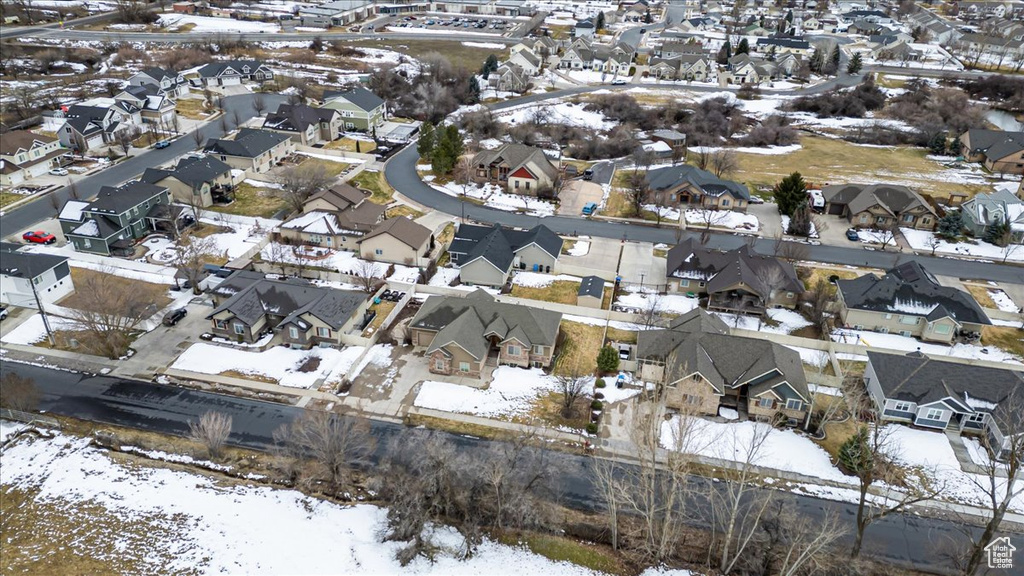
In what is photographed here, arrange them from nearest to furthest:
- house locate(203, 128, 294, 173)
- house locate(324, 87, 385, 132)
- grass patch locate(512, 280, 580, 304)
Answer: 1. grass patch locate(512, 280, 580, 304)
2. house locate(203, 128, 294, 173)
3. house locate(324, 87, 385, 132)

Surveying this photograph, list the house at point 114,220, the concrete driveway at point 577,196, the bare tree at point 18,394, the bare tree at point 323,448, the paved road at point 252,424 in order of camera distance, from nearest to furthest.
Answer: the paved road at point 252,424, the bare tree at point 323,448, the bare tree at point 18,394, the house at point 114,220, the concrete driveway at point 577,196

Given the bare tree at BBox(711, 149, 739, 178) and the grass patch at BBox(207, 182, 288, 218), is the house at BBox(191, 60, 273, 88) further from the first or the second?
the bare tree at BBox(711, 149, 739, 178)

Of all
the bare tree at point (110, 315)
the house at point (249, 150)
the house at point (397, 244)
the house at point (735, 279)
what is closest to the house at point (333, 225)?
the house at point (397, 244)

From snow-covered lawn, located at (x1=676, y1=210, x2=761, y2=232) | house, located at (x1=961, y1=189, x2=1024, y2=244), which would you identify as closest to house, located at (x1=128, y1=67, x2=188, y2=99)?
snow-covered lawn, located at (x1=676, y1=210, x2=761, y2=232)

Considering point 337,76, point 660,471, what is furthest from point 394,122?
point 660,471

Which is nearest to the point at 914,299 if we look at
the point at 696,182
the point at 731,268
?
the point at 731,268

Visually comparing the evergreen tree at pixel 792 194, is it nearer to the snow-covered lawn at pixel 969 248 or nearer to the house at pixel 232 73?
the snow-covered lawn at pixel 969 248

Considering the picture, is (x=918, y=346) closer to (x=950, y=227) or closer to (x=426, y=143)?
(x=950, y=227)

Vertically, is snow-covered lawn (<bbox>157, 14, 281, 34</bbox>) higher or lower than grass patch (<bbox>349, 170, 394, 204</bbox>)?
higher

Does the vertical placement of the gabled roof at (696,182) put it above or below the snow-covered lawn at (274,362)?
above
